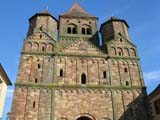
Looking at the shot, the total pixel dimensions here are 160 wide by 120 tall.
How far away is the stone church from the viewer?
65.4ft

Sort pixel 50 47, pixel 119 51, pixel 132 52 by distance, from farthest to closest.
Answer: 1. pixel 132 52
2. pixel 119 51
3. pixel 50 47

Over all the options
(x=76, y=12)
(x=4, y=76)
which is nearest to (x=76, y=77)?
(x=4, y=76)

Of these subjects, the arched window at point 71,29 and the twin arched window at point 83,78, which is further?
the arched window at point 71,29

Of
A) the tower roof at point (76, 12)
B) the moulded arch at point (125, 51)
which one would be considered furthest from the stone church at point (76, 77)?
the tower roof at point (76, 12)

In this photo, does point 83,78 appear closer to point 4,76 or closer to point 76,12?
point 4,76

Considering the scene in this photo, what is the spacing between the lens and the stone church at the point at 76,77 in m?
19.9

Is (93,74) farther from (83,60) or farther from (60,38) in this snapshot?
(60,38)

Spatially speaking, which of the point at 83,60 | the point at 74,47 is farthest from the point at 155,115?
the point at 74,47

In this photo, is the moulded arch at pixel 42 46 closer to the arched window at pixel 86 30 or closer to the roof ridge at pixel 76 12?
the arched window at pixel 86 30

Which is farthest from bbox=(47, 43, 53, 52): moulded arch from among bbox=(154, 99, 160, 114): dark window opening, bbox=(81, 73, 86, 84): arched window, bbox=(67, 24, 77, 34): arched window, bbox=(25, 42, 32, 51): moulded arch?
bbox=(154, 99, 160, 114): dark window opening

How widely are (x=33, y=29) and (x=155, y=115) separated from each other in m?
15.9

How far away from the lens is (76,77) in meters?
22.0

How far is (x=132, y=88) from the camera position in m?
21.7

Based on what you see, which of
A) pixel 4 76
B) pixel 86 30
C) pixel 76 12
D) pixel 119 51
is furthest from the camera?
pixel 76 12
